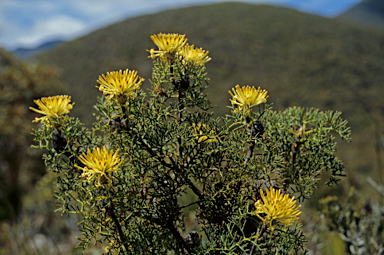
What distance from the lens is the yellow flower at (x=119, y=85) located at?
2.19 feet

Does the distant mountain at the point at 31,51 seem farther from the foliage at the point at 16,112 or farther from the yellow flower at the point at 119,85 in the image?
the yellow flower at the point at 119,85

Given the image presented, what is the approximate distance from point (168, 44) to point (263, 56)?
31513 millimetres

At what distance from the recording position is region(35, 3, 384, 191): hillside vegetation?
77.3 feet

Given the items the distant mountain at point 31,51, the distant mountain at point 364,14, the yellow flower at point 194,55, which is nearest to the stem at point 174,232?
the yellow flower at point 194,55

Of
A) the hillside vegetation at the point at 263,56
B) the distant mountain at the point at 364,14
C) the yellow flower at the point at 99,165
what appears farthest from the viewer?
the distant mountain at the point at 364,14

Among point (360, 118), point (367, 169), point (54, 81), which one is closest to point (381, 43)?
point (360, 118)

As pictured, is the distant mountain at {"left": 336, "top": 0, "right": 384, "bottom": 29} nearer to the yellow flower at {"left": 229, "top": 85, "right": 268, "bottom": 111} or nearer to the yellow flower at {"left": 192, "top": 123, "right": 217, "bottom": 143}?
the yellow flower at {"left": 229, "top": 85, "right": 268, "bottom": 111}

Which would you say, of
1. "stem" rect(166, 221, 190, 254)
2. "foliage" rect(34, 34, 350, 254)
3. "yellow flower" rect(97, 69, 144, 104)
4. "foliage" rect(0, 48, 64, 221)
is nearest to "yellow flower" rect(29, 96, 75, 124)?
"foliage" rect(34, 34, 350, 254)

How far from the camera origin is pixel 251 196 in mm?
714

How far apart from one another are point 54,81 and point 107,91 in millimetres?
10838

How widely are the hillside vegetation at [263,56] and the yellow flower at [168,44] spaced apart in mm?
19277

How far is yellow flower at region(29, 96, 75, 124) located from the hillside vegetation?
19431mm

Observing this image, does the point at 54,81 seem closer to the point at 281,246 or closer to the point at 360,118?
the point at 281,246

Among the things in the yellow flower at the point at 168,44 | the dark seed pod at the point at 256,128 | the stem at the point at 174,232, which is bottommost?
the stem at the point at 174,232
